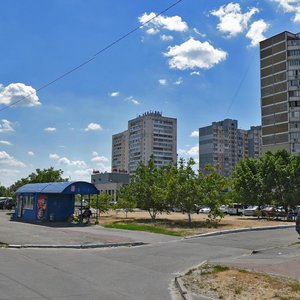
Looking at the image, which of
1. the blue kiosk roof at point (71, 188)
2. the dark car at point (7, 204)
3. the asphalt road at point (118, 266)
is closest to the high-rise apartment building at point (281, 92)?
the dark car at point (7, 204)

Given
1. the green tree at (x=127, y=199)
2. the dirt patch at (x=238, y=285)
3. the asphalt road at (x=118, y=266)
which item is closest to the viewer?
the dirt patch at (x=238, y=285)

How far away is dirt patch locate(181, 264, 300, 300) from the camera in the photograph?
8.14 meters

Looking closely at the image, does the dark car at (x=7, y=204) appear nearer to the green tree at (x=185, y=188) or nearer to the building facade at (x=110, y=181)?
the green tree at (x=185, y=188)

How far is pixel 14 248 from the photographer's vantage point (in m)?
16.4

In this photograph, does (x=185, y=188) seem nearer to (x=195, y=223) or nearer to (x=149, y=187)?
(x=195, y=223)

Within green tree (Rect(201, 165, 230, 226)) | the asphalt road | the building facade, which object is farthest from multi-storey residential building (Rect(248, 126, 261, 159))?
the asphalt road

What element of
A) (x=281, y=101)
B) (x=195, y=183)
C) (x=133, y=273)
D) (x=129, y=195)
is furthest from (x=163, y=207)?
(x=281, y=101)

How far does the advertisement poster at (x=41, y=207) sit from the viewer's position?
31.2 meters

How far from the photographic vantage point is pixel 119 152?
170 metres

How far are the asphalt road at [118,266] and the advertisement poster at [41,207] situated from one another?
1369 centimetres

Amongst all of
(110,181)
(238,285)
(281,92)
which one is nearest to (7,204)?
(238,285)

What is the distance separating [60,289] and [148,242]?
11044mm

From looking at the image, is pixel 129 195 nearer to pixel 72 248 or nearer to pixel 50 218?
pixel 50 218

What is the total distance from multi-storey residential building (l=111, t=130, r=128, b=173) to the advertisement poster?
12886 cm
